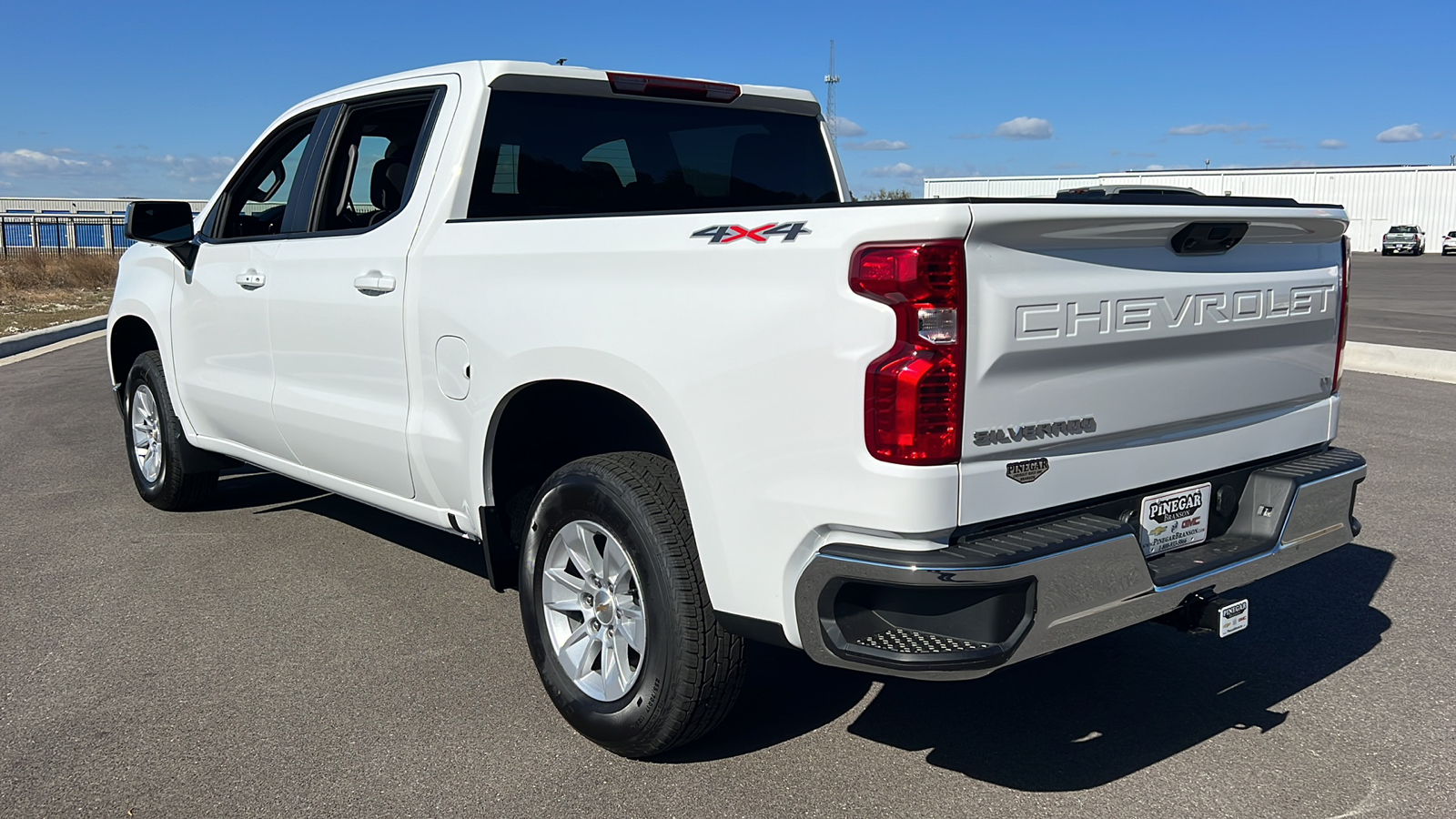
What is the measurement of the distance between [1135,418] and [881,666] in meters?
0.98

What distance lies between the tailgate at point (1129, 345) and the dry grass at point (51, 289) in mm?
17881

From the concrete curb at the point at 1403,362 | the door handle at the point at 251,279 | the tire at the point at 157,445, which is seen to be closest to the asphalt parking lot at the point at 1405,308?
the concrete curb at the point at 1403,362

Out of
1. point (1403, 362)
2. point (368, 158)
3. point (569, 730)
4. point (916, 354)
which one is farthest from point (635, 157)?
point (1403, 362)

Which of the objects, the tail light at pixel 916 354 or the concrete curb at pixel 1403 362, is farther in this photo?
the concrete curb at pixel 1403 362

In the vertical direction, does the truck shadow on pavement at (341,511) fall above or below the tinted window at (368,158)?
below

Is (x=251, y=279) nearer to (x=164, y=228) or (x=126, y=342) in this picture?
(x=164, y=228)

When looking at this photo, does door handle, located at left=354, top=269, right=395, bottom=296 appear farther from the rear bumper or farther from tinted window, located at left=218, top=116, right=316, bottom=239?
the rear bumper

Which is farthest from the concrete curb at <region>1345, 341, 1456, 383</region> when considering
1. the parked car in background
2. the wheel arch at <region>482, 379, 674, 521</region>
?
the parked car in background

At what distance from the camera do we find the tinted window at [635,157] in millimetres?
4383

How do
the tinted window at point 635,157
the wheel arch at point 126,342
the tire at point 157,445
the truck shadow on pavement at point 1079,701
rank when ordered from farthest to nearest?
the wheel arch at point 126,342 → the tire at point 157,445 → the tinted window at point 635,157 → the truck shadow on pavement at point 1079,701

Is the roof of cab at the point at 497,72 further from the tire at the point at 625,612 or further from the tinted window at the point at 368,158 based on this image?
the tire at the point at 625,612

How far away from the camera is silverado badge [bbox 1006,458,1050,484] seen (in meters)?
2.84

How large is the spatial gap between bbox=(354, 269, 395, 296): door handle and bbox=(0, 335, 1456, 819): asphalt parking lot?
1312 millimetres

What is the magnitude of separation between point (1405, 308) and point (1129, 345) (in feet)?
78.6
